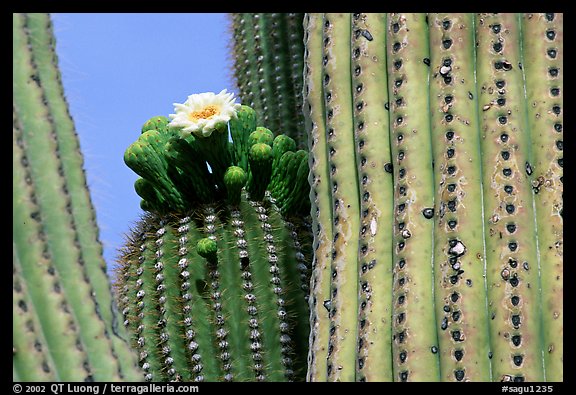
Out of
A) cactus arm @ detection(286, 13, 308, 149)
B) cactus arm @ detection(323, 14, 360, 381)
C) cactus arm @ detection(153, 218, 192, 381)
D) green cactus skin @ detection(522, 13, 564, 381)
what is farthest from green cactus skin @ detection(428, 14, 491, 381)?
cactus arm @ detection(286, 13, 308, 149)

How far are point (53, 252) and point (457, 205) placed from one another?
1.08 metres

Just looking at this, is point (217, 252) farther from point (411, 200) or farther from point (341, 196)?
point (411, 200)

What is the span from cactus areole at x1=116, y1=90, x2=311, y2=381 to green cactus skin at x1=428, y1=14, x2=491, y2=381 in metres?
0.77

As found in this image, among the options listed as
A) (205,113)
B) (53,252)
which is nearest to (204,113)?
(205,113)

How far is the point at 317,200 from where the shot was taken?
11.0ft

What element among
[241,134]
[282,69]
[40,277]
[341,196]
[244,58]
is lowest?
[40,277]

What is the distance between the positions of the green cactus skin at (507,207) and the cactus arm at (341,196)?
15.2 inches

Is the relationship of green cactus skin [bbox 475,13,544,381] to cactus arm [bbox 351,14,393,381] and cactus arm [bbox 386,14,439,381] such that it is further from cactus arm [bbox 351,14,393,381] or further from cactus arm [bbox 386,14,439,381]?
cactus arm [bbox 351,14,393,381]

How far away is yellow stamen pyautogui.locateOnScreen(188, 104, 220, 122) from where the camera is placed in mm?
3730

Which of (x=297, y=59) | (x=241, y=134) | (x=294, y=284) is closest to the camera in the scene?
(x=294, y=284)

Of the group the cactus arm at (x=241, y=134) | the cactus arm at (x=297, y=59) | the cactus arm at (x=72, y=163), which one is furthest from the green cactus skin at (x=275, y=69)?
the cactus arm at (x=72, y=163)

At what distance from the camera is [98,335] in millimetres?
2342

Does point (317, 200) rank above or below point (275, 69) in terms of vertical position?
below

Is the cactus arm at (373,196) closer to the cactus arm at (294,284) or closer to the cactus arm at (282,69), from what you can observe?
the cactus arm at (294,284)
